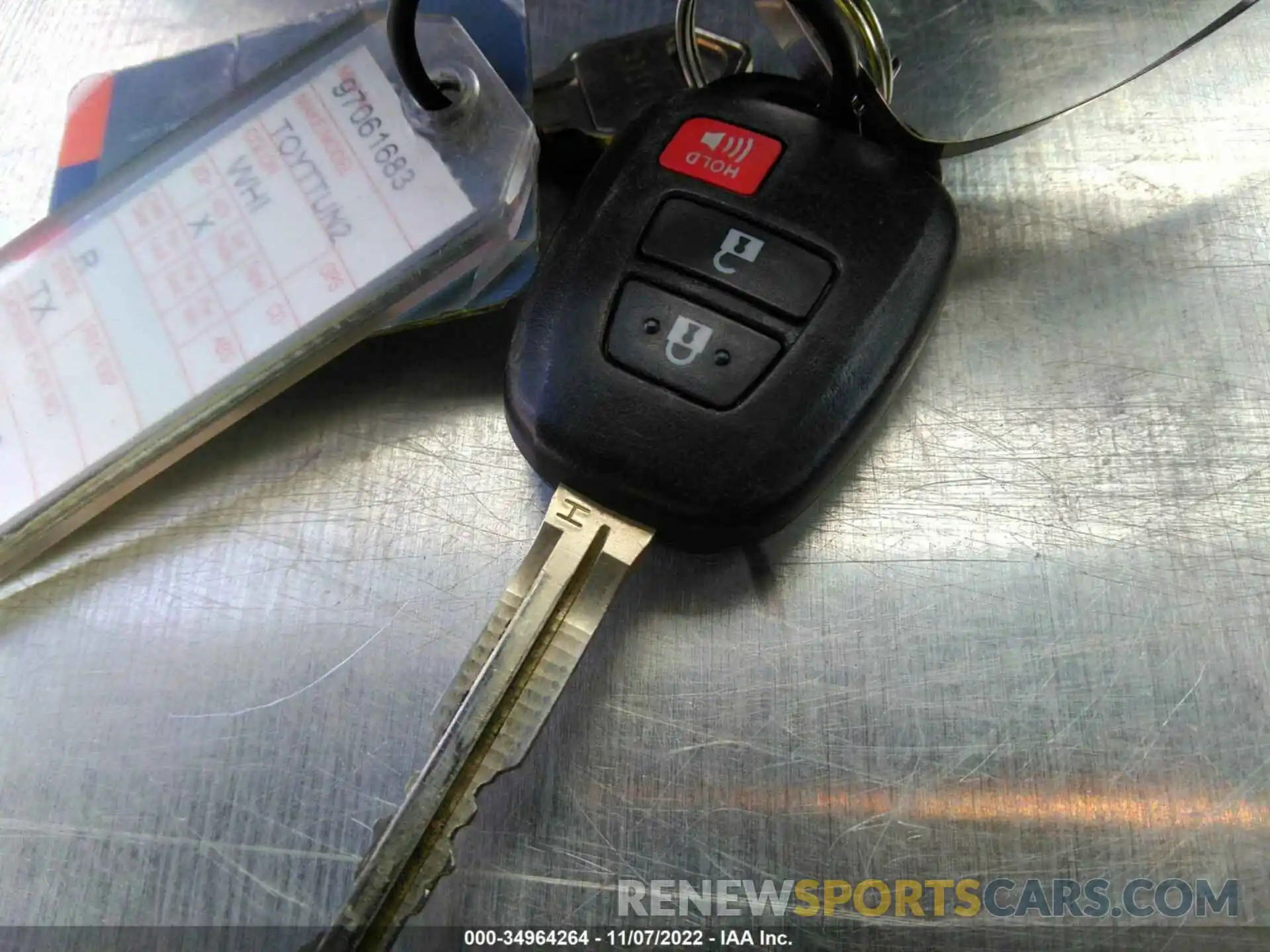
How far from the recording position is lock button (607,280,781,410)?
0.32 metres

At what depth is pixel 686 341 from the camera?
12.7 inches

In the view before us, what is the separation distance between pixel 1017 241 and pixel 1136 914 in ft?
0.88

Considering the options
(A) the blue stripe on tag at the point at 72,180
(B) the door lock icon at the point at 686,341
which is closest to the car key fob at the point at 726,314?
(B) the door lock icon at the point at 686,341

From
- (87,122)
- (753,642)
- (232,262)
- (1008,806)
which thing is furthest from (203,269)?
(1008,806)

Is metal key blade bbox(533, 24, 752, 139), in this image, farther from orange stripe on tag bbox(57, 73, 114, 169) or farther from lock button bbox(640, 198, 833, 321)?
orange stripe on tag bbox(57, 73, 114, 169)

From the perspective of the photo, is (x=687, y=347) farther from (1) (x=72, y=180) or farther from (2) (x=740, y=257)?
(1) (x=72, y=180)

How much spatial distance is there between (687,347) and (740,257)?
4 centimetres

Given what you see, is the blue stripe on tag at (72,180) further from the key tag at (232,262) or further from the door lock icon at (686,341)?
the door lock icon at (686,341)

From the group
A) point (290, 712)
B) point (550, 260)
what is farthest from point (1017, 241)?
point (290, 712)

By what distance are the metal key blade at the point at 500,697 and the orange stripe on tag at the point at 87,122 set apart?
0.26 metres

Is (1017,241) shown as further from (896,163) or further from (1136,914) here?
(1136,914)

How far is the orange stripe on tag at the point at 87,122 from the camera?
410mm

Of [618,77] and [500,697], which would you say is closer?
[500,697]

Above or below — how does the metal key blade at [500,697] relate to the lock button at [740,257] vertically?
below
